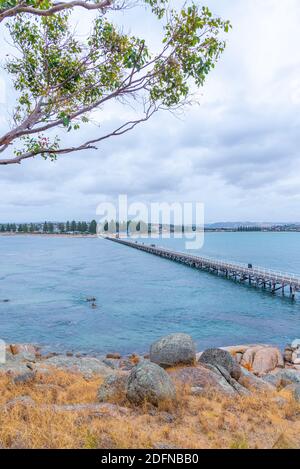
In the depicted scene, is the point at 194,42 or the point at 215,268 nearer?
the point at 194,42

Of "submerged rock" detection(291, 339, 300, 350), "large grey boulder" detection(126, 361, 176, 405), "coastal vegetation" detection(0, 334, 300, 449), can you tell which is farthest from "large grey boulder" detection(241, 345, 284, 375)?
"large grey boulder" detection(126, 361, 176, 405)

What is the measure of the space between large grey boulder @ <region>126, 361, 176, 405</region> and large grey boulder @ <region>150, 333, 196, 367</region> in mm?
2769

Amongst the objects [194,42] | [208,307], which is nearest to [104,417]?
[194,42]

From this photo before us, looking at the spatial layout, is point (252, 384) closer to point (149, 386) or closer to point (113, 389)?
point (149, 386)

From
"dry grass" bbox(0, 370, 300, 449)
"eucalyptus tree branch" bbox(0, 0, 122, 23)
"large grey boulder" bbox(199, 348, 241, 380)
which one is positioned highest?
"eucalyptus tree branch" bbox(0, 0, 122, 23)

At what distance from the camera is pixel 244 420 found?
27.7 ft

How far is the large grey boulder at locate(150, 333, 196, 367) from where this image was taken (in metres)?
11.8

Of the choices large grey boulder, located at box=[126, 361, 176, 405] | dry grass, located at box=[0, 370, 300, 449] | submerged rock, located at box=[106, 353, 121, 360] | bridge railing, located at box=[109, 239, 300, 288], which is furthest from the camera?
bridge railing, located at box=[109, 239, 300, 288]

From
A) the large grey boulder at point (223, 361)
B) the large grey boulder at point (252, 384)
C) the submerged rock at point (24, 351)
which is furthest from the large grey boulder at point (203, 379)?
the submerged rock at point (24, 351)

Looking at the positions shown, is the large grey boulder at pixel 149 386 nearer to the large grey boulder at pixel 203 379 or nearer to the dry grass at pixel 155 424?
the dry grass at pixel 155 424

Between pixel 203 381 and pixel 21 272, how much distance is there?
60.0 m

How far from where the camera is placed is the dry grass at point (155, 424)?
21.8 feet

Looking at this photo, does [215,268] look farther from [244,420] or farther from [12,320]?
[244,420]

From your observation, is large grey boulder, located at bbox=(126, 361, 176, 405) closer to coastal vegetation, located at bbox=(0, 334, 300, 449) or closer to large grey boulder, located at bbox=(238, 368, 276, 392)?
coastal vegetation, located at bbox=(0, 334, 300, 449)
